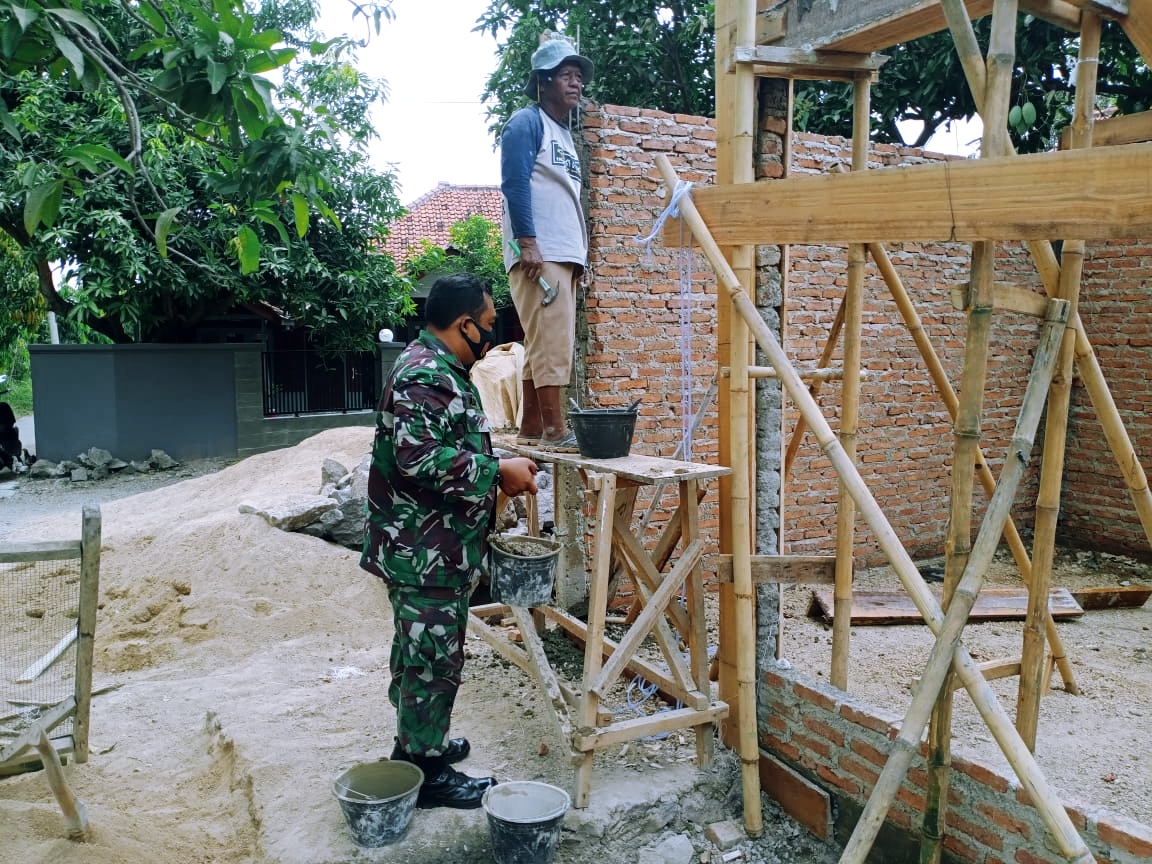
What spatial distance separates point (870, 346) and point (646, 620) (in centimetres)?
431

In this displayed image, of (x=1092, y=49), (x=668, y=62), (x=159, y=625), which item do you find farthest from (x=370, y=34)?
(x=668, y=62)

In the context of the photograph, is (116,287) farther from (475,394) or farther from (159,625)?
(475,394)

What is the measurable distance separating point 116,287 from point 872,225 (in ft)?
37.9

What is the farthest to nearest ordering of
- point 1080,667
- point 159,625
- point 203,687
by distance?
point 159,625 < point 1080,667 < point 203,687

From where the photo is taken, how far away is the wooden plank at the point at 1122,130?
3.46m

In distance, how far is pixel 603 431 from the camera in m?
3.44

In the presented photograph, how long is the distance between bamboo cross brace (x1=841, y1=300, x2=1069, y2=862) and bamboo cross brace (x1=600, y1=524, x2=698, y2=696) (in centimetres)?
121

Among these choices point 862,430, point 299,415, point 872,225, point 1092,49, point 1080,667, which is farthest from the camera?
point 299,415

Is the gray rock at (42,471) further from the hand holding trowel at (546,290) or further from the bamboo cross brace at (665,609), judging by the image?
the bamboo cross brace at (665,609)

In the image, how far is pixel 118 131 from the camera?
37.4ft

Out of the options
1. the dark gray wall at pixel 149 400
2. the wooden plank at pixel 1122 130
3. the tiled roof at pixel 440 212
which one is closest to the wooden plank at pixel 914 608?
the wooden plank at pixel 1122 130

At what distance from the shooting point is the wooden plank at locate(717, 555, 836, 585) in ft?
11.3

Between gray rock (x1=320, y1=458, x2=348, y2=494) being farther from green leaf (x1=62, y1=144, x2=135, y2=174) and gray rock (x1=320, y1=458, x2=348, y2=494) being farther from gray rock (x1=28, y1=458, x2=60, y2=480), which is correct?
gray rock (x1=28, y1=458, x2=60, y2=480)

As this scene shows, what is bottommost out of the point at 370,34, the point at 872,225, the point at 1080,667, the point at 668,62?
the point at 1080,667
